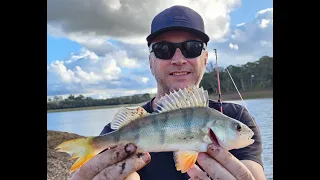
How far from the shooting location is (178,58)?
2.39 m

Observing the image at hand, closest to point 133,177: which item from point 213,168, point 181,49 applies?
point 213,168

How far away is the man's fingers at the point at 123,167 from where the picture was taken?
72.8 inches

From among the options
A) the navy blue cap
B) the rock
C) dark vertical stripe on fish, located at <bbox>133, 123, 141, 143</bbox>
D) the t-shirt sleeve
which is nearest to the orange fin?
dark vertical stripe on fish, located at <bbox>133, 123, 141, 143</bbox>

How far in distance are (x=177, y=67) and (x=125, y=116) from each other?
70 centimetres

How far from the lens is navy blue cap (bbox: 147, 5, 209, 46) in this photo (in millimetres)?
2412

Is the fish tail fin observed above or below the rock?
above

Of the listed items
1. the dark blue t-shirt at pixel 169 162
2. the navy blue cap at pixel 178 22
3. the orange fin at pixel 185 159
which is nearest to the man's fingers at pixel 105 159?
the orange fin at pixel 185 159

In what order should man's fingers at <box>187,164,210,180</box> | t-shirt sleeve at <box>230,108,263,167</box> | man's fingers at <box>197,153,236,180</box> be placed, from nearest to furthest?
man's fingers at <box>197,153,236,180</box>, man's fingers at <box>187,164,210,180</box>, t-shirt sleeve at <box>230,108,263,167</box>

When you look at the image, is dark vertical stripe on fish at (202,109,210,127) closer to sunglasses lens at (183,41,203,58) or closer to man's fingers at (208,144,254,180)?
man's fingers at (208,144,254,180)

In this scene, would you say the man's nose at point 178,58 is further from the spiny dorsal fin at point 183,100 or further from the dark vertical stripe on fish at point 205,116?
the dark vertical stripe on fish at point 205,116

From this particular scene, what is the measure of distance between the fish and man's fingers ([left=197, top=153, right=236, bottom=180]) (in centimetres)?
4

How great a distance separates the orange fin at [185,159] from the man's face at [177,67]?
75 centimetres
